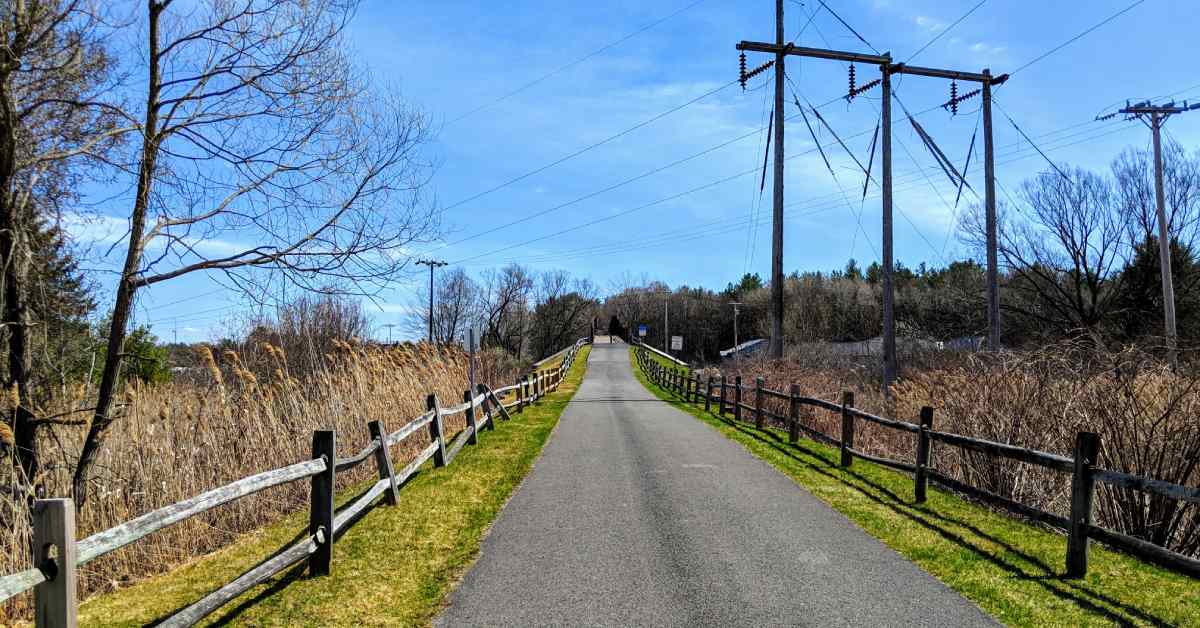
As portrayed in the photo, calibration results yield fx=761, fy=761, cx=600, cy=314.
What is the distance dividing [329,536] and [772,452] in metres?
8.91

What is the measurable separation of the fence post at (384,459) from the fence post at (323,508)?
5.41 ft

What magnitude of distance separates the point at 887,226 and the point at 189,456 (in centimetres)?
1783

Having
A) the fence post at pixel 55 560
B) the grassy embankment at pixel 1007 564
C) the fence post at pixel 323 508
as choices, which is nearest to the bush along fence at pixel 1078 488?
the grassy embankment at pixel 1007 564

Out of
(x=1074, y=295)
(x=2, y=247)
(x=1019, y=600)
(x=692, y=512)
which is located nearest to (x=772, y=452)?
(x=692, y=512)

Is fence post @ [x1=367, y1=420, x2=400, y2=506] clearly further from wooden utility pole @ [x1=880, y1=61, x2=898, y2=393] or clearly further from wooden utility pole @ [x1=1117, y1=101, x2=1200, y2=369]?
wooden utility pole @ [x1=1117, y1=101, x2=1200, y2=369]

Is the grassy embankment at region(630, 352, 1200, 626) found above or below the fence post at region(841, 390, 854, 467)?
below

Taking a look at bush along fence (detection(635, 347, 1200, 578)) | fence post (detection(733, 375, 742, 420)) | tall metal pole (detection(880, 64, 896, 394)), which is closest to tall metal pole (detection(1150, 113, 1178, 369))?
tall metal pole (detection(880, 64, 896, 394))

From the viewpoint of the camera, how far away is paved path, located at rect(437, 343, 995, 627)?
5.14 m

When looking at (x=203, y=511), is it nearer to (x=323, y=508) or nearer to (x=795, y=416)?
(x=323, y=508)

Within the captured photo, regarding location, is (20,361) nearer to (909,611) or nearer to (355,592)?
(355,592)

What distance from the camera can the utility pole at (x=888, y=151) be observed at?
803 inches

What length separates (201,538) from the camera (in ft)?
26.0

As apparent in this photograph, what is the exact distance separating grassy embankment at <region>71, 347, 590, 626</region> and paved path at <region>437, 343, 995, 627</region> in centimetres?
28

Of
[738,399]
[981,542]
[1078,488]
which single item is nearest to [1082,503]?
[1078,488]
